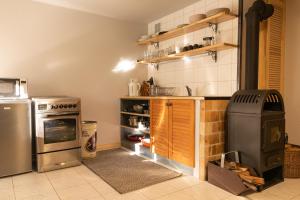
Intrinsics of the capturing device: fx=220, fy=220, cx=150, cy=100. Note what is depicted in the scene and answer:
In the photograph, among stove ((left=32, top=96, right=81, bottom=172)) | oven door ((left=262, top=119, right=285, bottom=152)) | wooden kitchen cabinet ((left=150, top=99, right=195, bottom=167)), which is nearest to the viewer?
oven door ((left=262, top=119, right=285, bottom=152))

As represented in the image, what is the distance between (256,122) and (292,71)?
1.26 m

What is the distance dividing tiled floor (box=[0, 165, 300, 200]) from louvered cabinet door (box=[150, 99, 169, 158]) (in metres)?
0.49

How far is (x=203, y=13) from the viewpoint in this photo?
9.74 feet

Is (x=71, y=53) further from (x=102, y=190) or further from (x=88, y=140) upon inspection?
(x=102, y=190)

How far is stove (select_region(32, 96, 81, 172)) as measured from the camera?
2543 mm

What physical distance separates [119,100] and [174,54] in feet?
4.12

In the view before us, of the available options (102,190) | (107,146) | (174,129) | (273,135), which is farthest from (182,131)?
(107,146)

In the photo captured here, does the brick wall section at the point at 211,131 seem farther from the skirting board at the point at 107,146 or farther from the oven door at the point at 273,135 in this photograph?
the skirting board at the point at 107,146

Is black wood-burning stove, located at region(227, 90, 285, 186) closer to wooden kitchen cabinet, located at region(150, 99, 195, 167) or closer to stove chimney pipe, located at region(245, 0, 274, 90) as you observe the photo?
stove chimney pipe, located at region(245, 0, 274, 90)

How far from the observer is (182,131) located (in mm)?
2463

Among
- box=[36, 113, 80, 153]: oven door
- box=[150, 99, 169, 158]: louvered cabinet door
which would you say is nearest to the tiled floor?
box=[36, 113, 80, 153]: oven door

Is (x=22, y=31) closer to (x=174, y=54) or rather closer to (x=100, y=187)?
(x=174, y=54)

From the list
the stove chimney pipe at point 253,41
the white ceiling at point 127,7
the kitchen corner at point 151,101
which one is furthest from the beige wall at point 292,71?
the white ceiling at point 127,7

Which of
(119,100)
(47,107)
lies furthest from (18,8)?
(119,100)
